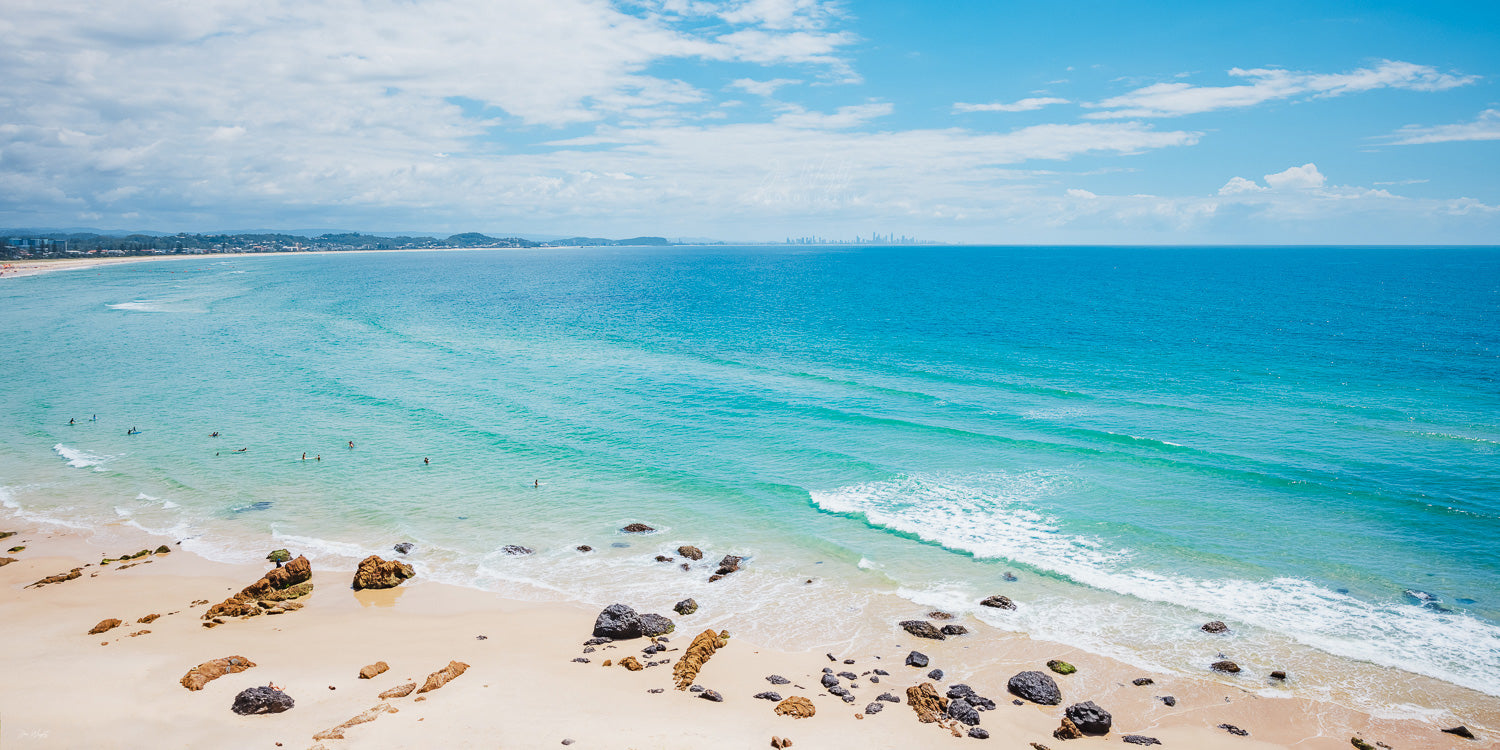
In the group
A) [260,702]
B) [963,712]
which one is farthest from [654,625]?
[260,702]

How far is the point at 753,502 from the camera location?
3334cm

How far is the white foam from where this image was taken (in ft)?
68.8

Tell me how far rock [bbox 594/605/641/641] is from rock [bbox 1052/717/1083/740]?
11.9m

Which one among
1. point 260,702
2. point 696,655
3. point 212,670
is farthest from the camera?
point 696,655

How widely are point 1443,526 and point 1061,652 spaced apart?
63.9 feet

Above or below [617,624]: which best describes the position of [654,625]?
below

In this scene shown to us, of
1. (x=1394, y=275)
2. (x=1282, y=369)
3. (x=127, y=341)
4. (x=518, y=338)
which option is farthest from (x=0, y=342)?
(x=1394, y=275)

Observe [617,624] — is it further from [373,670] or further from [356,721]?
[356,721]

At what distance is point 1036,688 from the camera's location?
19078mm

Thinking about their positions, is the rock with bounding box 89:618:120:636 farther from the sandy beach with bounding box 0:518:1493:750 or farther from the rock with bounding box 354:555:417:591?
the rock with bounding box 354:555:417:591

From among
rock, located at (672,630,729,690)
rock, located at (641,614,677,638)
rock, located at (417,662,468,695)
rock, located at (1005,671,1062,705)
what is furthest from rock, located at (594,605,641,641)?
rock, located at (1005,671,1062,705)

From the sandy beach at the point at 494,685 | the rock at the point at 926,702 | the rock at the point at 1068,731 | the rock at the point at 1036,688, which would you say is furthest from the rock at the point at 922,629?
the rock at the point at 1068,731

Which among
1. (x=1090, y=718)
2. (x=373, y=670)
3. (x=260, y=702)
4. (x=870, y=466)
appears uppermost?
(x=870, y=466)

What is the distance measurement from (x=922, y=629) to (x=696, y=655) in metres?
7.16
